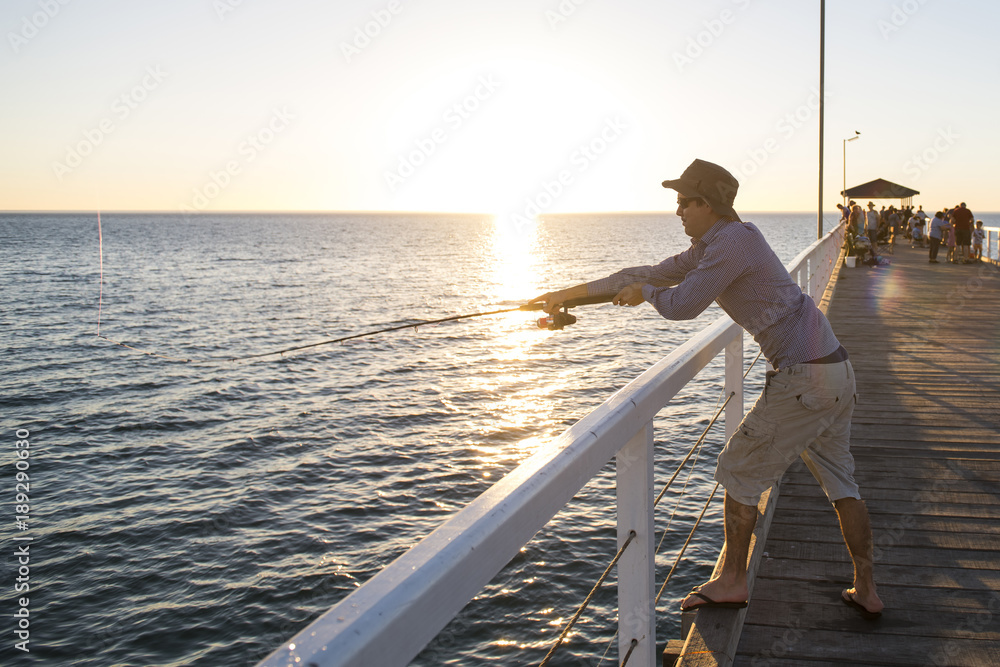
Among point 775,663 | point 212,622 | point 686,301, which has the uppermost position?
point 686,301

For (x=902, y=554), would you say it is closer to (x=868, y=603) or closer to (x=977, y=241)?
(x=868, y=603)

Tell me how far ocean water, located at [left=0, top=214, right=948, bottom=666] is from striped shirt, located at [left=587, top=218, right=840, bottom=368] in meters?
3.03

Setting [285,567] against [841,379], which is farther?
[285,567]

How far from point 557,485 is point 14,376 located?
78.3ft

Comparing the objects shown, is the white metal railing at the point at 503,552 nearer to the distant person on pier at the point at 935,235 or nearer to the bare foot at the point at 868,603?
the bare foot at the point at 868,603

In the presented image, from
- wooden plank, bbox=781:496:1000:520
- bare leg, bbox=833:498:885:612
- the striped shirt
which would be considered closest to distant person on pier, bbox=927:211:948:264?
wooden plank, bbox=781:496:1000:520

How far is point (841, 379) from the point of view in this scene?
9.66ft

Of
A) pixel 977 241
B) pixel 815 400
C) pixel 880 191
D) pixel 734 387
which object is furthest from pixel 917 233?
pixel 815 400

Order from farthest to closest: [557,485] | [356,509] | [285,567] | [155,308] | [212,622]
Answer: [155,308] < [356,509] < [285,567] < [212,622] < [557,485]

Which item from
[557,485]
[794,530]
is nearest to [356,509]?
[794,530]

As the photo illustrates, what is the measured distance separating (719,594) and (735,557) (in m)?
0.16

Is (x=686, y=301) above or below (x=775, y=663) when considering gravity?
above

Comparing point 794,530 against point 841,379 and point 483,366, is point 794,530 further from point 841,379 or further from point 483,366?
point 483,366

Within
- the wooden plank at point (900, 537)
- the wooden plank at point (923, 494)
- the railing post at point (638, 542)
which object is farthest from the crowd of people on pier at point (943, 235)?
the railing post at point (638, 542)
